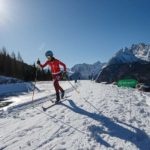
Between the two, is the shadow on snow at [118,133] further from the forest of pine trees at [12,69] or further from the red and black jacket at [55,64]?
the forest of pine trees at [12,69]

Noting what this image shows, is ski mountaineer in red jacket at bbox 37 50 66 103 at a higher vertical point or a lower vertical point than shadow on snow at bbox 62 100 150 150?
higher

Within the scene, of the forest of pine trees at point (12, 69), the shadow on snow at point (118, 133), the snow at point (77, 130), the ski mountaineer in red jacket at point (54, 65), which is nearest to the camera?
the snow at point (77, 130)

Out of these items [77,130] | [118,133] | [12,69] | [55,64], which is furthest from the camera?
[12,69]

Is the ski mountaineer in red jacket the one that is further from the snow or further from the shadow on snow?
the shadow on snow

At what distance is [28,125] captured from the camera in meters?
9.51

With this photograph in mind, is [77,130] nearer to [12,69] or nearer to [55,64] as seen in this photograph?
[55,64]

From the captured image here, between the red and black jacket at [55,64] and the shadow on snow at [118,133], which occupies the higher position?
the red and black jacket at [55,64]

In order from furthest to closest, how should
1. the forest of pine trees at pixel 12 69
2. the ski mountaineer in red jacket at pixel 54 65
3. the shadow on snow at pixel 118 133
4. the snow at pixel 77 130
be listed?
1. the forest of pine trees at pixel 12 69
2. the ski mountaineer in red jacket at pixel 54 65
3. the shadow on snow at pixel 118 133
4. the snow at pixel 77 130

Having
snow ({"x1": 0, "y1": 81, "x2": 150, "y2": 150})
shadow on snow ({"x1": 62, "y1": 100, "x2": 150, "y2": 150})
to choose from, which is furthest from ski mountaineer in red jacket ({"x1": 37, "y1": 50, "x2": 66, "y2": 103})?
shadow on snow ({"x1": 62, "y1": 100, "x2": 150, "y2": 150})

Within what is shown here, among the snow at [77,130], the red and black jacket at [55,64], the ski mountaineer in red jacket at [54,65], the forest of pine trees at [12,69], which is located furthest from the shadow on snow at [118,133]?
the forest of pine trees at [12,69]

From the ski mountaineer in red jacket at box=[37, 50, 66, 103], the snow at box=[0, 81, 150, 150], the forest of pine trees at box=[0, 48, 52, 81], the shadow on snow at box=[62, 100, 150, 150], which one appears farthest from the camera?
the forest of pine trees at box=[0, 48, 52, 81]

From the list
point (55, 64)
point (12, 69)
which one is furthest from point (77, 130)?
point (12, 69)

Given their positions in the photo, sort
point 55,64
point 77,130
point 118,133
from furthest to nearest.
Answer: point 55,64 → point 77,130 → point 118,133

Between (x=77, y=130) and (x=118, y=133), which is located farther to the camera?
(x=77, y=130)
